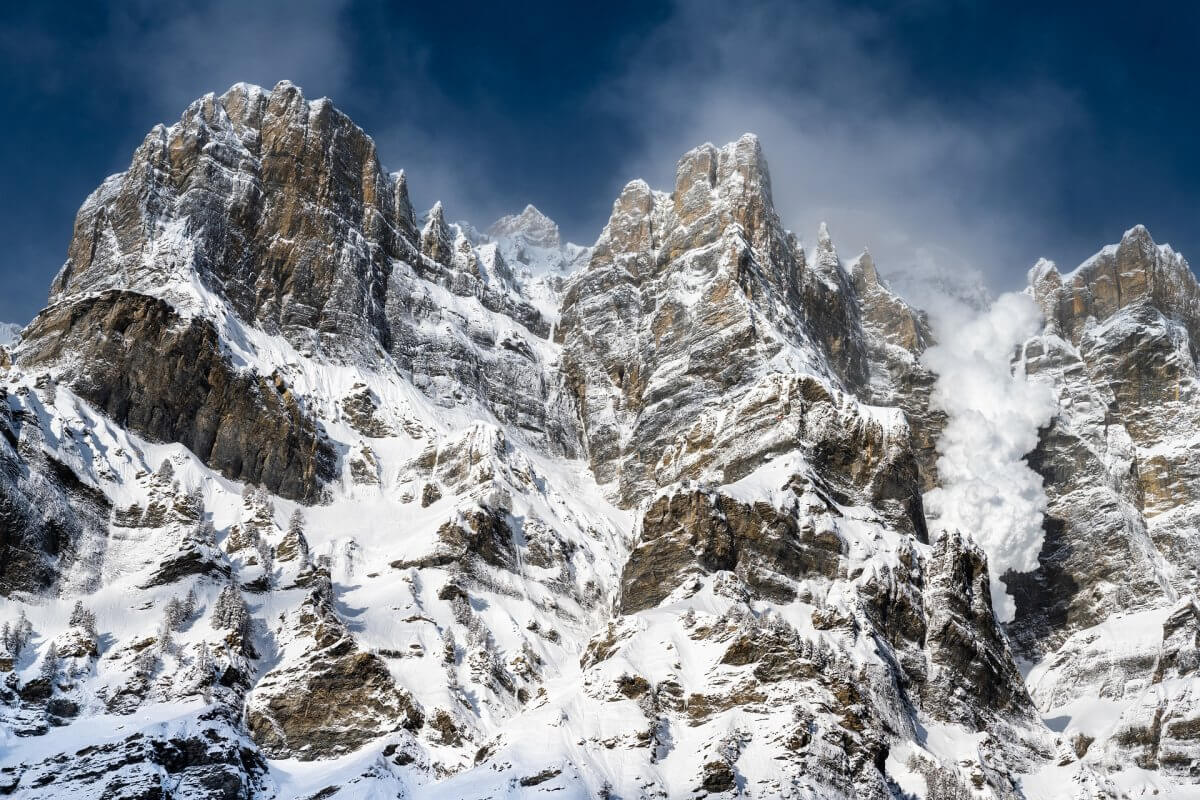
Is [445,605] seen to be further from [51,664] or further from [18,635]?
[18,635]

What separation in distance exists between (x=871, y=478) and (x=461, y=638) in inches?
2609

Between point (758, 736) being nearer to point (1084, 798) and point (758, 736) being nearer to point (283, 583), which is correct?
point (1084, 798)

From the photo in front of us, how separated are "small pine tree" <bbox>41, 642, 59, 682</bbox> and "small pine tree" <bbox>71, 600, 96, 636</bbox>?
4272 mm

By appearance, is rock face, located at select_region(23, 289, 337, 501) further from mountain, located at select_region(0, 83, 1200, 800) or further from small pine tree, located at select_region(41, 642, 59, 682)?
small pine tree, located at select_region(41, 642, 59, 682)

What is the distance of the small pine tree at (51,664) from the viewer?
10831 centimetres

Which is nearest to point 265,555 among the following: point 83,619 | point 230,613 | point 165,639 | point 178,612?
point 230,613

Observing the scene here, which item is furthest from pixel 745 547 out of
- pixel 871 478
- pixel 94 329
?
pixel 94 329

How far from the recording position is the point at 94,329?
525ft

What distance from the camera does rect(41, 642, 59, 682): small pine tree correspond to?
108m

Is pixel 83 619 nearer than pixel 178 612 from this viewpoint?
Yes

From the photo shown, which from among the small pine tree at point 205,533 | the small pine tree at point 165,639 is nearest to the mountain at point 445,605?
the small pine tree at point 165,639

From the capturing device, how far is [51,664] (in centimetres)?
10969

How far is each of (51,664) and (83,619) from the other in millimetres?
8731

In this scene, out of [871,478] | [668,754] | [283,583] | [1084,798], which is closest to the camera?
[668,754]
